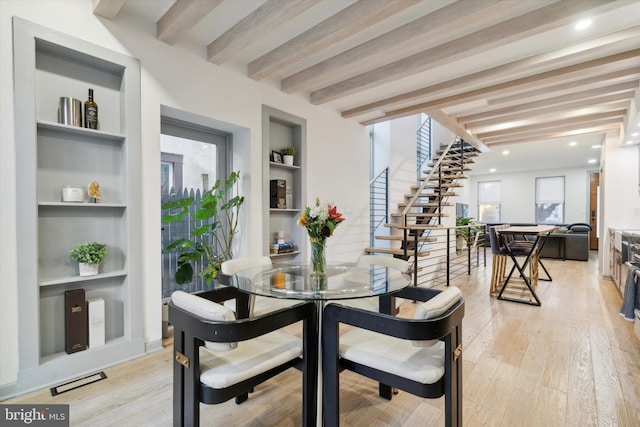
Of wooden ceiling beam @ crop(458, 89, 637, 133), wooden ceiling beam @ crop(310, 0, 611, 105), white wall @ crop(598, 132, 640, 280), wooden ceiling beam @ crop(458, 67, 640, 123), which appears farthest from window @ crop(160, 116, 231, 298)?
white wall @ crop(598, 132, 640, 280)

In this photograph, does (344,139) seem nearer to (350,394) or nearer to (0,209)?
(350,394)

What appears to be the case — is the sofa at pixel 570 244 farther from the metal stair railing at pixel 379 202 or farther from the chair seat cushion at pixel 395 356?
the chair seat cushion at pixel 395 356

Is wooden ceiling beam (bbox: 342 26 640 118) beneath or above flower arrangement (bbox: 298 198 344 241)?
above

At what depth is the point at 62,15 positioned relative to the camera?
208 cm

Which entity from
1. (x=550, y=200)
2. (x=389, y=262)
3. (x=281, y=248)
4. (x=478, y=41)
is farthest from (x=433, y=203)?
(x=550, y=200)

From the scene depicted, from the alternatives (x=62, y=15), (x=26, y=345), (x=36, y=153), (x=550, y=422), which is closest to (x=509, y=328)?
(x=550, y=422)

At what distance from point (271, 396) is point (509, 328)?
2.50 metres

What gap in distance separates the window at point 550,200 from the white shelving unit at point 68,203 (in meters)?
12.5

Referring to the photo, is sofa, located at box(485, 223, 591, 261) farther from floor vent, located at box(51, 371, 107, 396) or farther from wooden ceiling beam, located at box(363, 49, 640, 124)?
floor vent, located at box(51, 371, 107, 396)

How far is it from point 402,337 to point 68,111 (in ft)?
8.45

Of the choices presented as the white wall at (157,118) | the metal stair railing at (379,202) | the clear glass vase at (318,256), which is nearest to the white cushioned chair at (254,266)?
the clear glass vase at (318,256)

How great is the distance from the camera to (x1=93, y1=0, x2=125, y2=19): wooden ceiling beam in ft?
6.93

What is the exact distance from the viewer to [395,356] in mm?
1396

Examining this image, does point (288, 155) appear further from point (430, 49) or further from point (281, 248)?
point (430, 49)
